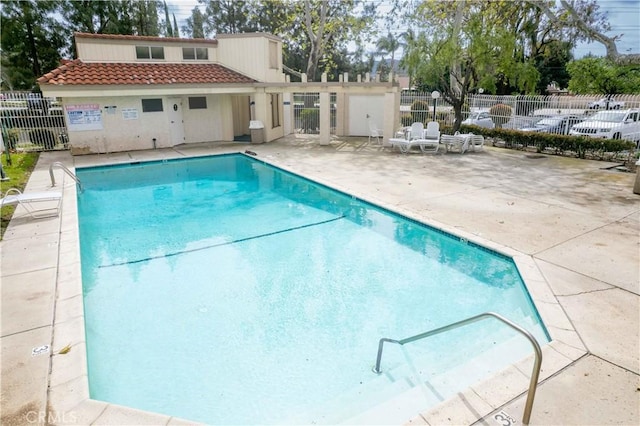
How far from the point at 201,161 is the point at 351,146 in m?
6.68

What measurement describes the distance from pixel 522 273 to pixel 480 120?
15748 mm

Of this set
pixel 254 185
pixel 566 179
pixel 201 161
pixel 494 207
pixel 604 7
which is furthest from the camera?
pixel 604 7

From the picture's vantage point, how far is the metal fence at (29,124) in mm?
16188

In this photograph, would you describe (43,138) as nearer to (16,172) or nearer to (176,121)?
(16,172)

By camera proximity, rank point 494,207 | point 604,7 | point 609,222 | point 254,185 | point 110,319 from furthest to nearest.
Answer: point 604,7, point 254,185, point 494,207, point 609,222, point 110,319

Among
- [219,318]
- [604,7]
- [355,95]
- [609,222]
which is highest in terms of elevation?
A: [604,7]

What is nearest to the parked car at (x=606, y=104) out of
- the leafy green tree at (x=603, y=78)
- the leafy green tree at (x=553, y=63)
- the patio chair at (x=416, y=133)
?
the leafy green tree at (x=603, y=78)

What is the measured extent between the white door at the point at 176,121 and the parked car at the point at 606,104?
17074 millimetres

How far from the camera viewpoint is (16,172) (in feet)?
41.9

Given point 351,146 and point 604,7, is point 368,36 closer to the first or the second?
point 351,146

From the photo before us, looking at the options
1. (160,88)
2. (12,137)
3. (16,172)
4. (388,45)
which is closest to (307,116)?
(160,88)

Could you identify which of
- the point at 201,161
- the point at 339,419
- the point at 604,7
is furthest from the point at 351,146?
the point at 604,7

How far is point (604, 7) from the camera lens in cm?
3331

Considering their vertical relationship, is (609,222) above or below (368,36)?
below
